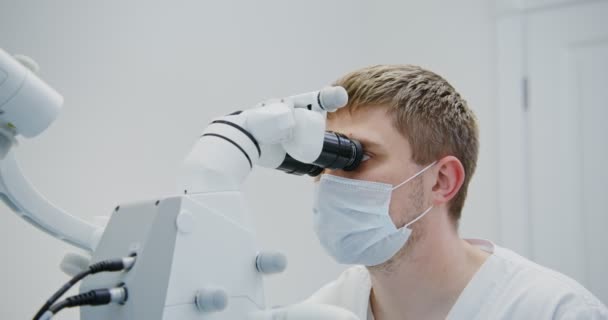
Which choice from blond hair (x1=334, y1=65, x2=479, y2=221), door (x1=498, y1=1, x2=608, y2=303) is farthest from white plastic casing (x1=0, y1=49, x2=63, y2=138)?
door (x1=498, y1=1, x2=608, y2=303)

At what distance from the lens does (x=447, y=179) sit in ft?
4.75

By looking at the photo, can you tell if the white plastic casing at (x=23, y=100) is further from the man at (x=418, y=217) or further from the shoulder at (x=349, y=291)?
the shoulder at (x=349, y=291)

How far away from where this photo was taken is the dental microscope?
770mm

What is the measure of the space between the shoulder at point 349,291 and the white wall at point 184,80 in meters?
0.51

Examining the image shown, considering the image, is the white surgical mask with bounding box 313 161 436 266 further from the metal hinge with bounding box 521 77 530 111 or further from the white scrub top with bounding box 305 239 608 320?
the metal hinge with bounding box 521 77 530 111

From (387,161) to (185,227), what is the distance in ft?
2.23

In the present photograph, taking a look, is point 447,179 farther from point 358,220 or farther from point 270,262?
point 270,262

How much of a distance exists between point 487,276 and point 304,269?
3.58ft

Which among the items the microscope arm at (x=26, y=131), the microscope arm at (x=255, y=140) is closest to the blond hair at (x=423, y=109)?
the microscope arm at (x=255, y=140)

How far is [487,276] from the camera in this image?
54.0 inches

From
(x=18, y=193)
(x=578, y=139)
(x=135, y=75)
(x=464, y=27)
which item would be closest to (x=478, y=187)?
(x=578, y=139)

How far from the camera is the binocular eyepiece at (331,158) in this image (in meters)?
1.14

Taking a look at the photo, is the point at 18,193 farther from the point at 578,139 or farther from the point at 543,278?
the point at 578,139

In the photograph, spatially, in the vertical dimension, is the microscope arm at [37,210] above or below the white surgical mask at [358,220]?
above
